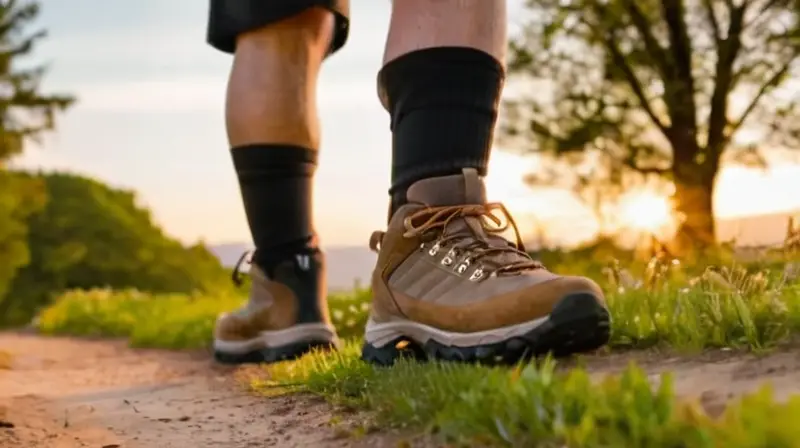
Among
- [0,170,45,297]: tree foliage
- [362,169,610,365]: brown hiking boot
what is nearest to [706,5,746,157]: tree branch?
[362,169,610,365]: brown hiking boot

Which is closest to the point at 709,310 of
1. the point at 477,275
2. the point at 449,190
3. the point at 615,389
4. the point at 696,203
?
the point at 477,275

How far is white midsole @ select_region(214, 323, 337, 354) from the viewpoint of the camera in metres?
2.93

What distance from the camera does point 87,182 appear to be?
15.4 meters

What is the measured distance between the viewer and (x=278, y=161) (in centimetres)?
291

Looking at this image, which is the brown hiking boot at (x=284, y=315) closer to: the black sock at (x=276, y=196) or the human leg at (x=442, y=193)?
the black sock at (x=276, y=196)

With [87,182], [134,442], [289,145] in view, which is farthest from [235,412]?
[87,182]

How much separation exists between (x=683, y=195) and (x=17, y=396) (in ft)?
23.6

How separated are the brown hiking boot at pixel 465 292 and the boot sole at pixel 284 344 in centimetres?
84

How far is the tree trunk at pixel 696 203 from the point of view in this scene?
26.4 feet

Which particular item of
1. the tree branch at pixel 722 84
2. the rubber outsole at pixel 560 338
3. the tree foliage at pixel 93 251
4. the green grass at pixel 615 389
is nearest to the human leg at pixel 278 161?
the green grass at pixel 615 389

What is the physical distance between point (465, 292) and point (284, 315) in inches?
47.8

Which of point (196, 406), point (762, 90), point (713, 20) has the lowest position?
point (196, 406)

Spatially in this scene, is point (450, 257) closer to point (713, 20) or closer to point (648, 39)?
point (648, 39)

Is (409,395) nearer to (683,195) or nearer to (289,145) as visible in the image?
(289,145)
